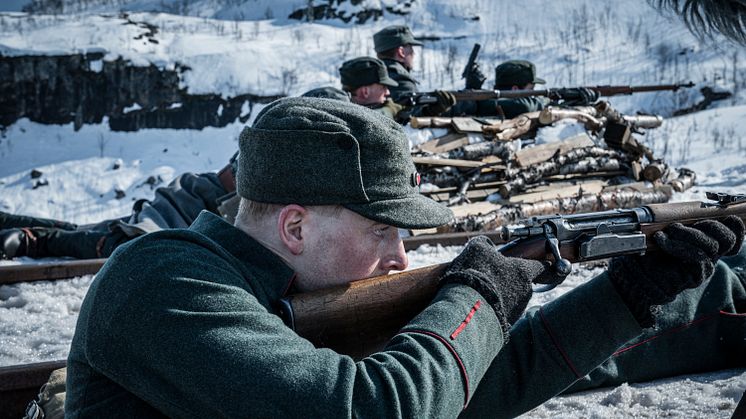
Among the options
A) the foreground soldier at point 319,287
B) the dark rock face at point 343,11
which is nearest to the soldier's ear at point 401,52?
the foreground soldier at point 319,287

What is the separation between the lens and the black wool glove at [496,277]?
63.8 inches

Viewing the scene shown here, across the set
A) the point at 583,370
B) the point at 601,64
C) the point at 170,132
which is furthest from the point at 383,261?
the point at 601,64

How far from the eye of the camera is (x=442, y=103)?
8.26 metres

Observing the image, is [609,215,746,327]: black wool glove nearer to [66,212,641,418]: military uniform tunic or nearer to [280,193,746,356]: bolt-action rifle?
[280,193,746,356]: bolt-action rifle

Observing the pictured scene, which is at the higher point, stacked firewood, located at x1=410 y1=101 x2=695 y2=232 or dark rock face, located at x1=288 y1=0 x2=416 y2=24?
dark rock face, located at x1=288 y1=0 x2=416 y2=24

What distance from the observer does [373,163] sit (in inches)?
64.0

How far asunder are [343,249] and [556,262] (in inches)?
25.4

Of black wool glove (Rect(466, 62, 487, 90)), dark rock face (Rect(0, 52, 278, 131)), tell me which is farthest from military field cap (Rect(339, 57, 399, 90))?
dark rock face (Rect(0, 52, 278, 131))

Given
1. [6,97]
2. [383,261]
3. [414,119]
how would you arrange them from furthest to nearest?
1. [6,97]
2. [414,119]
3. [383,261]

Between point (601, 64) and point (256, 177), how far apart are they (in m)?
20.3

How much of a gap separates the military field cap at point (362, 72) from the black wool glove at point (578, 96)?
12.1ft

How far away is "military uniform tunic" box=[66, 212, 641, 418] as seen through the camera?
130 centimetres

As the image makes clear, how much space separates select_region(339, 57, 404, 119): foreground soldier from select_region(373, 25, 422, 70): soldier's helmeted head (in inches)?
71.3

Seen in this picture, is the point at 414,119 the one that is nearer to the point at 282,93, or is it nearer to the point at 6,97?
the point at 282,93
